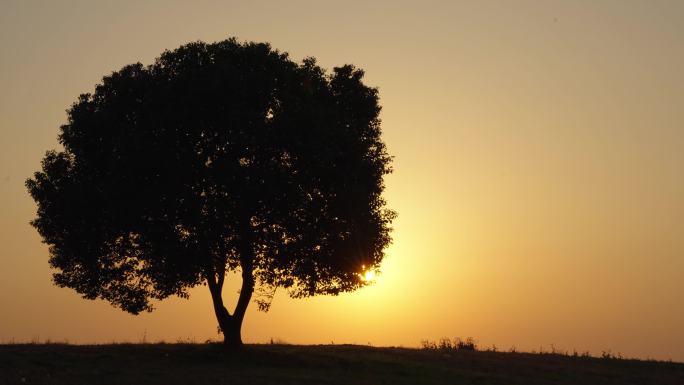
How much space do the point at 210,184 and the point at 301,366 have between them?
10490 millimetres

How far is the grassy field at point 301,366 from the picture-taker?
37.7 m

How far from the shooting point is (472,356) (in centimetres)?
5038

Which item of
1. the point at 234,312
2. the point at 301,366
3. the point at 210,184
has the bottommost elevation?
the point at 301,366

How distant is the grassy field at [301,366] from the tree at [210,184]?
3.48m

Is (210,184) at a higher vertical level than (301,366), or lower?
higher

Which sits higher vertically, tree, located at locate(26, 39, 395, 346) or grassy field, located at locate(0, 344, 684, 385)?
tree, located at locate(26, 39, 395, 346)

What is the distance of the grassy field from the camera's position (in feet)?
124

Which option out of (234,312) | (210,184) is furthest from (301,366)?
(210,184)

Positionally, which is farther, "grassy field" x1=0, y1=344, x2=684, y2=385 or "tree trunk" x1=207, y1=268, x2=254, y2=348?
"tree trunk" x1=207, y1=268, x2=254, y2=348

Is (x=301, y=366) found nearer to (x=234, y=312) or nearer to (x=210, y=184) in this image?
(x=234, y=312)

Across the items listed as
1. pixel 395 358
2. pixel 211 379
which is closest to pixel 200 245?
pixel 211 379

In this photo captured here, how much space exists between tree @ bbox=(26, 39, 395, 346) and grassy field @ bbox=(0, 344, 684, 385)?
11.4 feet

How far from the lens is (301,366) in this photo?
43.1 meters

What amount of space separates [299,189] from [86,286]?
13556 millimetres
